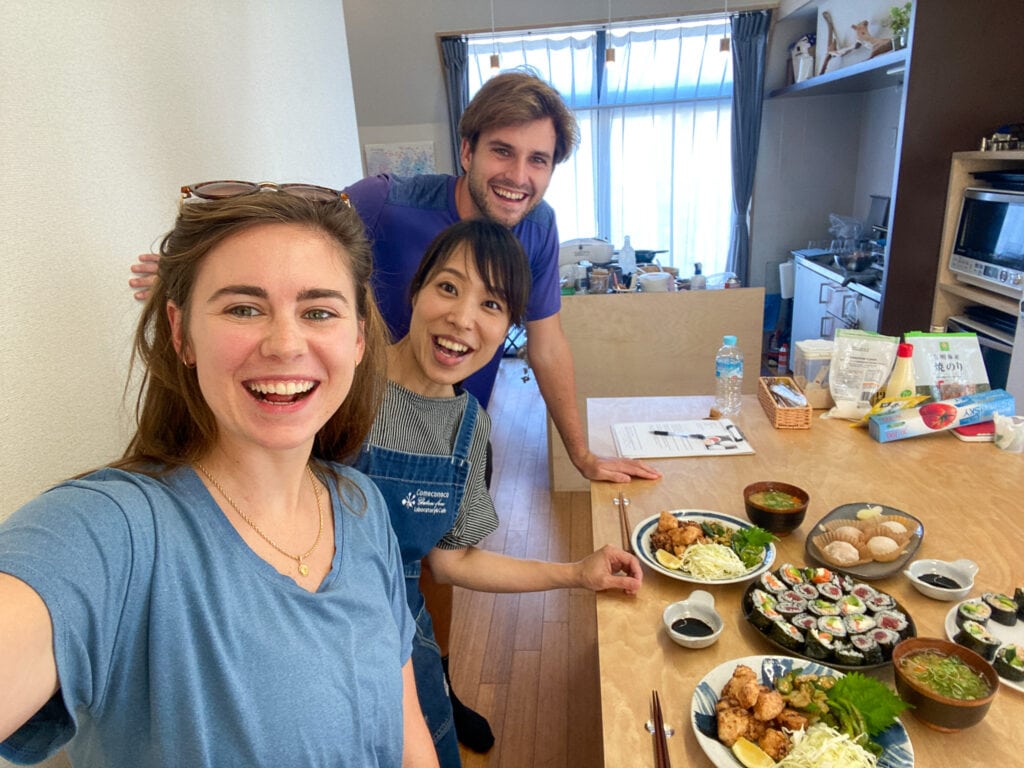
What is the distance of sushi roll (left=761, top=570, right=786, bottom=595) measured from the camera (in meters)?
1.16

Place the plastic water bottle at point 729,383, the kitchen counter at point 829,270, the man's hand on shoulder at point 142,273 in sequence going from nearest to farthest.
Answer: the man's hand on shoulder at point 142,273, the plastic water bottle at point 729,383, the kitchen counter at point 829,270

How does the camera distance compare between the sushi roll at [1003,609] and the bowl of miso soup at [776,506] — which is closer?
the sushi roll at [1003,609]

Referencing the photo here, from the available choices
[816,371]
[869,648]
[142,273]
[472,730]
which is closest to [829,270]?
[816,371]

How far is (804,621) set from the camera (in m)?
1.08

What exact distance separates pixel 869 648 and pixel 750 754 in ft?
0.95

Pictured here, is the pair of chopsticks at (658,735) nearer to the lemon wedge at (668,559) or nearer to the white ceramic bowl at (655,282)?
the lemon wedge at (668,559)

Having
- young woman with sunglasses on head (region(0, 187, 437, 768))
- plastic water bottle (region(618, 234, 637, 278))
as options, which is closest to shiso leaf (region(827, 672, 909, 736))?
young woman with sunglasses on head (region(0, 187, 437, 768))

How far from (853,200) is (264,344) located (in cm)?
617

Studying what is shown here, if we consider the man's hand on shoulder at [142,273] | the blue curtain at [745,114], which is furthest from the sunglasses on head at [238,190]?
the blue curtain at [745,114]

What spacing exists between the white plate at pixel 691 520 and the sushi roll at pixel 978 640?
309mm

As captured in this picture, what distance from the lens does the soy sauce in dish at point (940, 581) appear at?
1187 mm

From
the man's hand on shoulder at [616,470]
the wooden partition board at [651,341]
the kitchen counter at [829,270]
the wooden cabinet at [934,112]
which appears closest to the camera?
the man's hand on shoulder at [616,470]

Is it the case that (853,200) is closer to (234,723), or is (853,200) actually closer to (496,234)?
(496,234)

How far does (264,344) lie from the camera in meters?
0.82
